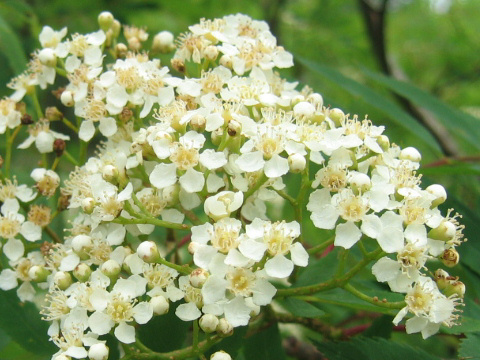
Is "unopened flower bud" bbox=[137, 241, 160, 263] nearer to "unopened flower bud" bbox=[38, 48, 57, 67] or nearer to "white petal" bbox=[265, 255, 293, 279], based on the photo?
"white petal" bbox=[265, 255, 293, 279]

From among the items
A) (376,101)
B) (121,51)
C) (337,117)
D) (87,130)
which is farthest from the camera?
(376,101)

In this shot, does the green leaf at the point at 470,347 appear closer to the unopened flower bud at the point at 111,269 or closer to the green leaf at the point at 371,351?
the green leaf at the point at 371,351

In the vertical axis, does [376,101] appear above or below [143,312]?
above

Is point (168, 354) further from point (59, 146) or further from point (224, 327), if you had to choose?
point (59, 146)

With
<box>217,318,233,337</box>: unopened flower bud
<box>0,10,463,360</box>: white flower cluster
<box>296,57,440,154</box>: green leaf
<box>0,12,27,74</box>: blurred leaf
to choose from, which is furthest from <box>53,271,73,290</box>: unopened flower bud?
<box>296,57,440,154</box>: green leaf

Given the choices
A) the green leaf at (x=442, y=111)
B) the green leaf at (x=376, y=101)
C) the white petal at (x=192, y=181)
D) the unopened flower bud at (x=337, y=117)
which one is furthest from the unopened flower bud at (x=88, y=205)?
the green leaf at (x=442, y=111)

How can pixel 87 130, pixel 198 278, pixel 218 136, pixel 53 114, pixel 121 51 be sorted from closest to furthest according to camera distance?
1. pixel 198 278
2. pixel 218 136
3. pixel 87 130
4. pixel 53 114
5. pixel 121 51

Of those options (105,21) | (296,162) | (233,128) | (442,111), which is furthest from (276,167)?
(442,111)
